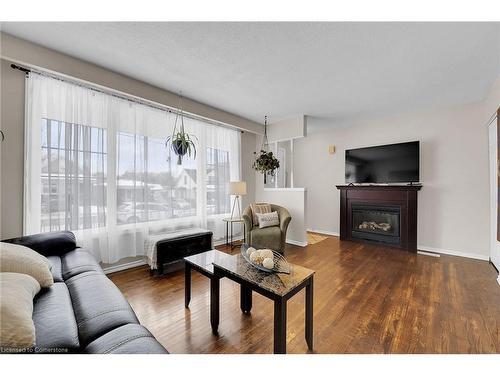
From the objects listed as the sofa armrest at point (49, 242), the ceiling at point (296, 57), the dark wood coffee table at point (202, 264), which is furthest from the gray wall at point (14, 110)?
the dark wood coffee table at point (202, 264)

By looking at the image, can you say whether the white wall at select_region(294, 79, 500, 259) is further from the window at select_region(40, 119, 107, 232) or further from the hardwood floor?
the window at select_region(40, 119, 107, 232)

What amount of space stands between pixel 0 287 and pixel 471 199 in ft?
17.0

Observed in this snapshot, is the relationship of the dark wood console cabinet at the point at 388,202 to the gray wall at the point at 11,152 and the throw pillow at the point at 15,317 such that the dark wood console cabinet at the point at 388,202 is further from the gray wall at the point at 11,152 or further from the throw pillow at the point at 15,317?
the gray wall at the point at 11,152

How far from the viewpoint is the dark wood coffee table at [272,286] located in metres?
1.23

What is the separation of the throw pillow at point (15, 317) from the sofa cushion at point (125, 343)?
22 cm

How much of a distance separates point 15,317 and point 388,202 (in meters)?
4.66

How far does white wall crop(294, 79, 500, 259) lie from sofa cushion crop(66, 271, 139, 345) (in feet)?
14.1

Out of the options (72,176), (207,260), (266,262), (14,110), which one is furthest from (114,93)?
(266,262)

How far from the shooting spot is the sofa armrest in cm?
185

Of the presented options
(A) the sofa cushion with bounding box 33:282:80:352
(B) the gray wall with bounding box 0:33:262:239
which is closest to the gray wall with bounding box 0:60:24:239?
(B) the gray wall with bounding box 0:33:262:239

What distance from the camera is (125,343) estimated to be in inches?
35.0

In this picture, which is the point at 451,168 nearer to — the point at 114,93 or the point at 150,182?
the point at 150,182
